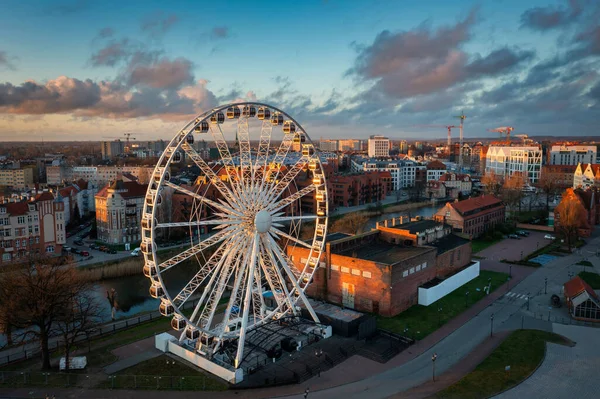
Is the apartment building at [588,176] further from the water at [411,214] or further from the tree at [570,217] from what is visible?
the tree at [570,217]

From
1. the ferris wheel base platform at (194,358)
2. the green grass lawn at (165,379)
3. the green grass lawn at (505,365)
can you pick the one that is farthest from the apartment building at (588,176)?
the green grass lawn at (165,379)

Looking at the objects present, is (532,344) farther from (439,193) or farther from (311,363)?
(439,193)

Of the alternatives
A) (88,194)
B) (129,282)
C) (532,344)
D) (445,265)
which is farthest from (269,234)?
(88,194)

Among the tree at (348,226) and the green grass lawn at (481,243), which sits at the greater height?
the tree at (348,226)

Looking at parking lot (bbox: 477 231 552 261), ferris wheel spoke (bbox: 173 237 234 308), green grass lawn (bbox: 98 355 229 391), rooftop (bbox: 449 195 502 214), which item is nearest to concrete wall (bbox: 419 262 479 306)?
parking lot (bbox: 477 231 552 261)

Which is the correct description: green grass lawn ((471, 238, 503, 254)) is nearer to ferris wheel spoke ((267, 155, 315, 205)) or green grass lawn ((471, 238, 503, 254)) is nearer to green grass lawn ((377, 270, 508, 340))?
green grass lawn ((377, 270, 508, 340))
